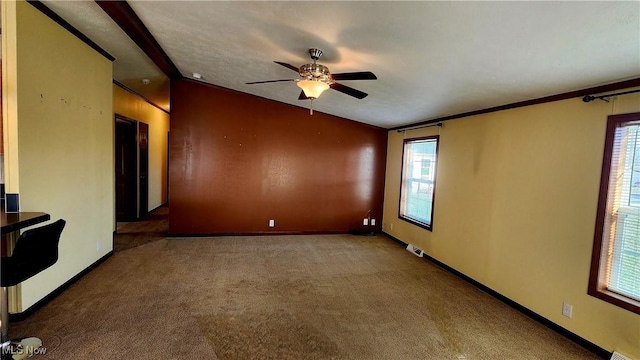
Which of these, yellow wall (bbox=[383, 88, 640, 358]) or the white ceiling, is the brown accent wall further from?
yellow wall (bbox=[383, 88, 640, 358])

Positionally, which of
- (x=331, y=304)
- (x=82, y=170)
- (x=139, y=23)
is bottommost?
(x=331, y=304)

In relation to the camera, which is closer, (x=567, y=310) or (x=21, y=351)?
(x=21, y=351)

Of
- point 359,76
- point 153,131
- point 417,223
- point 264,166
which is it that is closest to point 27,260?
point 359,76

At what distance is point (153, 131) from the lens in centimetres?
703

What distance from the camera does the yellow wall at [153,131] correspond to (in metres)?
5.47

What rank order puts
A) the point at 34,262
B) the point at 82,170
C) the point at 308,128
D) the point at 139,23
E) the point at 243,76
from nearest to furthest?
the point at 34,262, the point at 139,23, the point at 82,170, the point at 243,76, the point at 308,128

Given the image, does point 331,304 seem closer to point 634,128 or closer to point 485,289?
point 485,289

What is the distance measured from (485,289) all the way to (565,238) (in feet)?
3.71

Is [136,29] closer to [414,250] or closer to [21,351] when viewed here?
[21,351]

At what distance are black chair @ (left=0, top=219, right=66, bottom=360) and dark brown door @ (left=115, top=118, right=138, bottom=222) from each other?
166 inches

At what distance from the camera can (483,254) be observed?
3.52 m

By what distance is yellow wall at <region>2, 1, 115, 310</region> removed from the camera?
95.0 inches

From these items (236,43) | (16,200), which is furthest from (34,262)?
(236,43)

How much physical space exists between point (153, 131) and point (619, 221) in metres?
7.99
